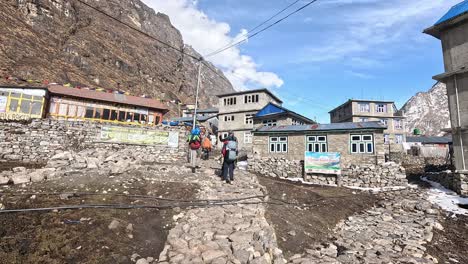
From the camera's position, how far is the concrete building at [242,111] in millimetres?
40656

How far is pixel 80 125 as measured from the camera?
746 inches

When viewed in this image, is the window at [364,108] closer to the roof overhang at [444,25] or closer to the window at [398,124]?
the window at [398,124]

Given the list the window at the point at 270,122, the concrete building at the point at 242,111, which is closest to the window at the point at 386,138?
the concrete building at the point at 242,111

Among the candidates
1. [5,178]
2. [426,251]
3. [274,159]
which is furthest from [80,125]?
[426,251]

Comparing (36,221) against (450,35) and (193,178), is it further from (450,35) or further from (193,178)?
(450,35)

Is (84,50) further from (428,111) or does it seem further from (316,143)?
(428,111)

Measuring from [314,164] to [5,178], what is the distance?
20.1 metres

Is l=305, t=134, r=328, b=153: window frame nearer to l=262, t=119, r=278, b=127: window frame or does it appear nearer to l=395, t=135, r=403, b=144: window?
l=262, t=119, r=278, b=127: window frame

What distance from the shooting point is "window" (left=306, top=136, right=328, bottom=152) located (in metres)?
22.2

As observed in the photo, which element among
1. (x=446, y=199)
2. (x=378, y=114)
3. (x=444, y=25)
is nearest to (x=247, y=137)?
(x=446, y=199)

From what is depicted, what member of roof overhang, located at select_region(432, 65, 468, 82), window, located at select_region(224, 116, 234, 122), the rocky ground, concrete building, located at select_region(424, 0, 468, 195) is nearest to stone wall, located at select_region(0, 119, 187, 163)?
the rocky ground

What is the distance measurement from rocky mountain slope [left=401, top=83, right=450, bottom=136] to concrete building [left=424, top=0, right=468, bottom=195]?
11972cm

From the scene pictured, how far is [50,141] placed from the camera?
17.8 m

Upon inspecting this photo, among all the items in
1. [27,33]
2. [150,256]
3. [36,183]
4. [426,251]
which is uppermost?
[27,33]
